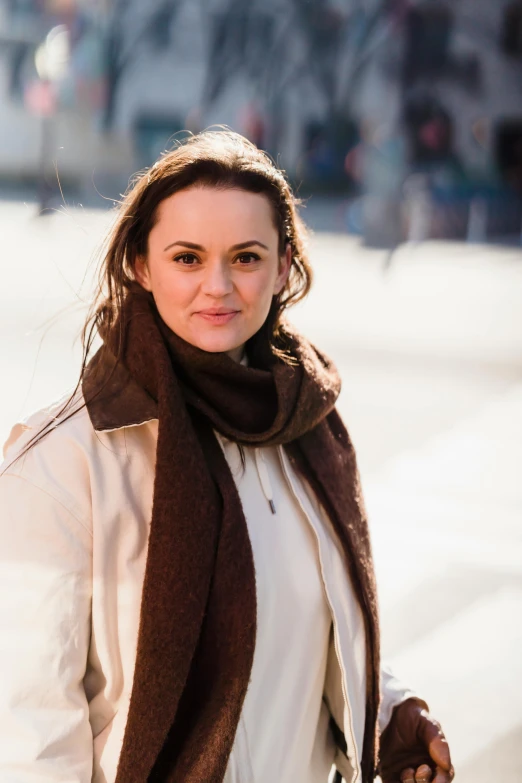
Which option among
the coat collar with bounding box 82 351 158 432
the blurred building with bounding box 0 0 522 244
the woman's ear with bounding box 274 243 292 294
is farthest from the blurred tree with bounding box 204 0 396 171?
the coat collar with bounding box 82 351 158 432

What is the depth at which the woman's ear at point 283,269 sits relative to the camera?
217 cm

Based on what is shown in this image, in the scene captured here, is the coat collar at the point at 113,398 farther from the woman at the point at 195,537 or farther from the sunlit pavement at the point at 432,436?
the sunlit pavement at the point at 432,436

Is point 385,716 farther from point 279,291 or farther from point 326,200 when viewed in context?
point 326,200

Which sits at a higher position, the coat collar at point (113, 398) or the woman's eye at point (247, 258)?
the woman's eye at point (247, 258)

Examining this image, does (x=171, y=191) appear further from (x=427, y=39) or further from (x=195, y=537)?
(x=427, y=39)

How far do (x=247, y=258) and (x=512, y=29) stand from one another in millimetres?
37882

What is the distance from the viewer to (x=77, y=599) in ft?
5.64

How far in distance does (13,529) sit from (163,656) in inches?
12.5

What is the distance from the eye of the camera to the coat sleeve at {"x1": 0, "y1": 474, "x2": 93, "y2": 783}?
1.68 m

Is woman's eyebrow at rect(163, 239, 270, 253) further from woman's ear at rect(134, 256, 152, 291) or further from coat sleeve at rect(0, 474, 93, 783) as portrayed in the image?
coat sleeve at rect(0, 474, 93, 783)

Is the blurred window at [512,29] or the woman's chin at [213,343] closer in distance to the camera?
the woman's chin at [213,343]

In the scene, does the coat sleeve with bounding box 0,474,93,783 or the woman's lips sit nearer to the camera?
the coat sleeve with bounding box 0,474,93,783

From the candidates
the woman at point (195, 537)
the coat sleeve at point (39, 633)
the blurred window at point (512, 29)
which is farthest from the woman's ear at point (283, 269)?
the blurred window at point (512, 29)

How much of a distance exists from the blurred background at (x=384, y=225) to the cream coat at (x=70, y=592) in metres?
0.35
